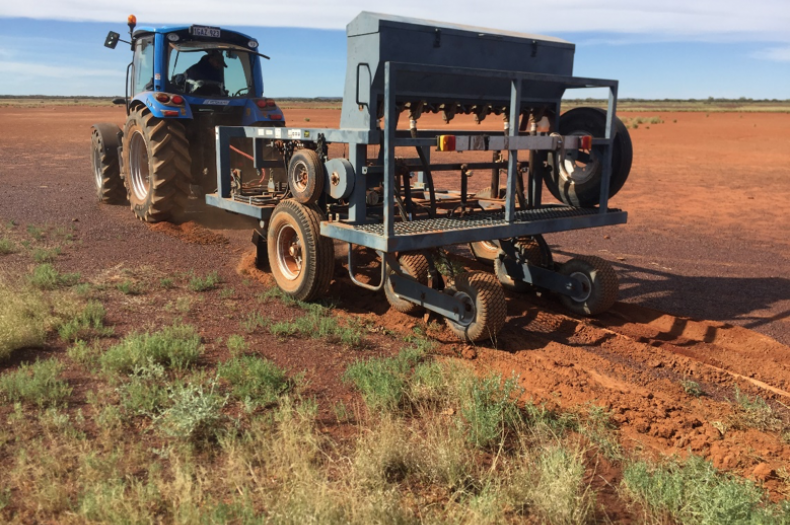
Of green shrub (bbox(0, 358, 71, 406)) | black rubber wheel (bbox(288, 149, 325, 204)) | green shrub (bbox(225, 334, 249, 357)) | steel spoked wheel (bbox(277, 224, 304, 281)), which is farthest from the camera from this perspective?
steel spoked wheel (bbox(277, 224, 304, 281))

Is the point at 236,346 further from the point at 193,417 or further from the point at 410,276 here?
the point at 410,276

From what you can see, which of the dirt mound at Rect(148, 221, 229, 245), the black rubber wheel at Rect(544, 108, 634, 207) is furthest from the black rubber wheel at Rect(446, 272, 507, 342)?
the dirt mound at Rect(148, 221, 229, 245)

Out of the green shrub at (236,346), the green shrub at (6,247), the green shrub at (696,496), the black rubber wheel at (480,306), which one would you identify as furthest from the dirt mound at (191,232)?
the green shrub at (696,496)

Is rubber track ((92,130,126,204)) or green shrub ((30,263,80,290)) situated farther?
rubber track ((92,130,126,204))

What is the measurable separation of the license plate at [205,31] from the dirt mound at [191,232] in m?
2.53

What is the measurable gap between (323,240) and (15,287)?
289 cm

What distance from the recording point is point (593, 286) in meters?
6.00

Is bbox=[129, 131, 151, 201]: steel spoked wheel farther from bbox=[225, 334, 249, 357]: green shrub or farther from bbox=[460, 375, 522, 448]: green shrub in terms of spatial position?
bbox=[460, 375, 522, 448]: green shrub

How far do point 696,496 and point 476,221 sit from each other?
9.52 ft

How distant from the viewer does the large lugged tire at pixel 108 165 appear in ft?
35.7

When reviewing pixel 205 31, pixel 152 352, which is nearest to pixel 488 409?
pixel 152 352

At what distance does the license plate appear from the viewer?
9.02 meters

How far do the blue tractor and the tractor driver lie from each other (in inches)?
0.5

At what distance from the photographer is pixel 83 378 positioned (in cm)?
437
